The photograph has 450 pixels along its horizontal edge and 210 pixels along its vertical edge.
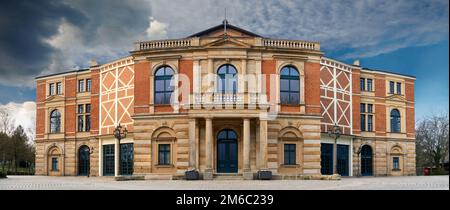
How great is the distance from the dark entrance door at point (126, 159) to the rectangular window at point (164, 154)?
21.1 ft

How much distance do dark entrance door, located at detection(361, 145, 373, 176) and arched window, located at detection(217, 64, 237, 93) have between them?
53.5 feet

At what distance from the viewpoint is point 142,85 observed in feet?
110

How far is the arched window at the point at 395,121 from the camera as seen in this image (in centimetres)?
4509

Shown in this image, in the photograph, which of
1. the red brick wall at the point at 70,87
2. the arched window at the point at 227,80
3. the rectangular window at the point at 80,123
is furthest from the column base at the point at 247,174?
the red brick wall at the point at 70,87

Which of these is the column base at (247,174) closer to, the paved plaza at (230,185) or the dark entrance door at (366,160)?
the paved plaza at (230,185)

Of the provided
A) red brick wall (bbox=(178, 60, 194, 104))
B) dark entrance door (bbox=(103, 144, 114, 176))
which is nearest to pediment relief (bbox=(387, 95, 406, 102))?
red brick wall (bbox=(178, 60, 194, 104))

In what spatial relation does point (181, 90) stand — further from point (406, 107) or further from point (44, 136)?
point (406, 107)

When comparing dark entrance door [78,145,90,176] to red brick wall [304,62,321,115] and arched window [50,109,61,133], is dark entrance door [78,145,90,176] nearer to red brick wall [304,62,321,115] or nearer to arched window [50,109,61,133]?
arched window [50,109,61,133]

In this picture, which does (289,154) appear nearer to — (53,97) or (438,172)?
(438,172)

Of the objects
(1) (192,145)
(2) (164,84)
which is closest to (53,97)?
(2) (164,84)

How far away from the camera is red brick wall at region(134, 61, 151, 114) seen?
33312 mm

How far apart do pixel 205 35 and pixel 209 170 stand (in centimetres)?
951
